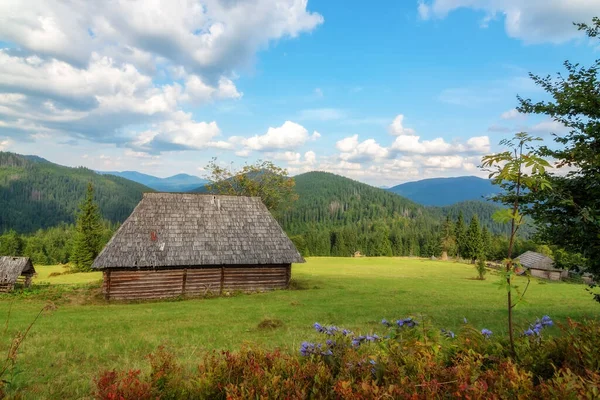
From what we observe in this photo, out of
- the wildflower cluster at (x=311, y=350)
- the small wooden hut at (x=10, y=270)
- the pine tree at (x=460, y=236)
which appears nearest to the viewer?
the wildflower cluster at (x=311, y=350)

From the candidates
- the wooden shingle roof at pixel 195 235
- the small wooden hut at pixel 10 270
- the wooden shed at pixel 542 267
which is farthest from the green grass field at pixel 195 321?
the wooden shed at pixel 542 267

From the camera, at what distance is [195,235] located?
2419 cm

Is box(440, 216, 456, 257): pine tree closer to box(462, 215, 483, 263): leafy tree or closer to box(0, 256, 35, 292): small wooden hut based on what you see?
box(462, 215, 483, 263): leafy tree

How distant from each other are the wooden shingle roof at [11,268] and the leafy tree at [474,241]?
70377mm

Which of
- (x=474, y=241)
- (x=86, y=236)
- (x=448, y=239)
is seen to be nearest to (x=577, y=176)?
(x=86, y=236)

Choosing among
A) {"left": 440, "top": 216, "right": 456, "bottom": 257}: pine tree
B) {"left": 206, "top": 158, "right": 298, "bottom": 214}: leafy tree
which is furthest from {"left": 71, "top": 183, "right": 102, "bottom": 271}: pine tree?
{"left": 440, "top": 216, "right": 456, "bottom": 257}: pine tree

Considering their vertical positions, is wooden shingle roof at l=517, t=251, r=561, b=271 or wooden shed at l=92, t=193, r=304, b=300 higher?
wooden shed at l=92, t=193, r=304, b=300

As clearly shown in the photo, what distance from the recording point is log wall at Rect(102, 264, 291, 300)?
21656 millimetres

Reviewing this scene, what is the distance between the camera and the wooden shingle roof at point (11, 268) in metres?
29.0

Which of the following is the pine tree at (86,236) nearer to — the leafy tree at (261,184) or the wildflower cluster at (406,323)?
the leafy tree at (261,184)

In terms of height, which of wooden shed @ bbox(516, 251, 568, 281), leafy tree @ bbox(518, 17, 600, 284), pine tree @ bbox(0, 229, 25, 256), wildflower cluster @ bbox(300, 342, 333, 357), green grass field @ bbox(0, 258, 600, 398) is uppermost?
leafy tree @ bbox(518, 17, 600, 284)

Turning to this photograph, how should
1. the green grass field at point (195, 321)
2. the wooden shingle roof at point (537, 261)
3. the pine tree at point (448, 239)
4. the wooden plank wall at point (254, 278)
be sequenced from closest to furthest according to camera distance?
the green grass field at point (195, 321), the wooden plank wall at point (254, 278), the wooden shingle roof at point (537, 261), the pine tree at point (448, 239)

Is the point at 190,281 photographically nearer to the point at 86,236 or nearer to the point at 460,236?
the point at 86,236

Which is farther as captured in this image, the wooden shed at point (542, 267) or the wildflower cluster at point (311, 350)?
the wooden shed at point (542, 267)
